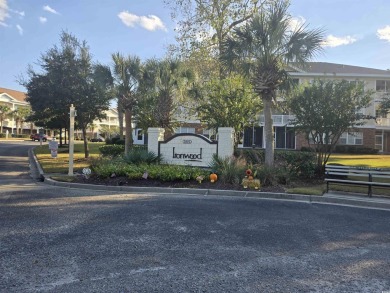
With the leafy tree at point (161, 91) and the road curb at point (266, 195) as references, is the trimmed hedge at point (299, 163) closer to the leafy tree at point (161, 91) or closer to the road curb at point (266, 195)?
the road curb at point (266, 195)

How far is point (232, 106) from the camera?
16656 millimetres

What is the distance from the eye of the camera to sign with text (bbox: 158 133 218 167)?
14328 mm

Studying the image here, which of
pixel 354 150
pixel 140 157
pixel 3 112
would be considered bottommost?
pixel 140 157

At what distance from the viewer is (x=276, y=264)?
177 inches

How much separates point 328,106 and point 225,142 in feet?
14.2

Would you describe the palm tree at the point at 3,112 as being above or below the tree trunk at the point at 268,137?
above

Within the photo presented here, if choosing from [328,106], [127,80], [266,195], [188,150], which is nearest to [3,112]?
[127,80]

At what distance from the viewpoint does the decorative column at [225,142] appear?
13.9 meters

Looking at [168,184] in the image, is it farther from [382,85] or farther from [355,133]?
[382,85]

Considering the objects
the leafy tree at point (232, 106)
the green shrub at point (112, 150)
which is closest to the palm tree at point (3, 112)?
the green shrub at point (112, 150)

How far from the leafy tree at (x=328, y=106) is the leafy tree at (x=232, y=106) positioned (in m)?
2.94

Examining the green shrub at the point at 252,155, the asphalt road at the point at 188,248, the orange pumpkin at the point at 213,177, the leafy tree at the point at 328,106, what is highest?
the leafy tree at the point at 328,106

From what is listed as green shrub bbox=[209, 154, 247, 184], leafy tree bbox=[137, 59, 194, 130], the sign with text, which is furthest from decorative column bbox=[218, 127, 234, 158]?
leafy tree bbox=[137, 59, 194, 130]

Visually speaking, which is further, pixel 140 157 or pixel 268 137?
pixel 140 157
